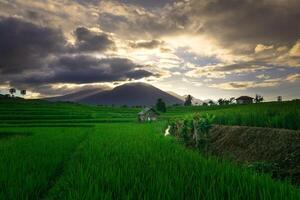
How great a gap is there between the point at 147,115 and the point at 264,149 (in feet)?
162

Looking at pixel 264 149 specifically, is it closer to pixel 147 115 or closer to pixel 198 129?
pixel 198 129

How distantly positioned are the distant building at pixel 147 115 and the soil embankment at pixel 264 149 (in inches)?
1756

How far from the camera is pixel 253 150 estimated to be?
7.92m

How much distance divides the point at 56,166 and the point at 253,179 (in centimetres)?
468

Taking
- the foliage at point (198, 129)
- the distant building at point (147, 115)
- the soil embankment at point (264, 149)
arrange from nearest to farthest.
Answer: the soil embankment at point (264, 149) < the foliage at point (198, 129) < the distant building at point (147, 115)

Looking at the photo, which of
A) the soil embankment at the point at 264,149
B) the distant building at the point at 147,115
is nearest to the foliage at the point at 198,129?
the soil embankment at the point at 264,149

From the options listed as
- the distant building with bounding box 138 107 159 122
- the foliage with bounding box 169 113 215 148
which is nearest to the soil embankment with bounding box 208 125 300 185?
the foliage with bounding box 169 113 215 148

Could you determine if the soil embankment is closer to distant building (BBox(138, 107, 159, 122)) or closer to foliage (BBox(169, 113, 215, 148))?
foliage (BBox(169, 113, 215, 148))

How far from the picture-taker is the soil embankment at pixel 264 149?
20.4ft

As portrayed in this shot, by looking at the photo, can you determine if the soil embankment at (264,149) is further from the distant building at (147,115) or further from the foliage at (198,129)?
the distant building at (147,115)

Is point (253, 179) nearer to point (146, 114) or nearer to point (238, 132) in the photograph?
point (238, 132)

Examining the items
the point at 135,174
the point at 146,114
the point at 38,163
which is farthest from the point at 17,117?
the point at 135,174

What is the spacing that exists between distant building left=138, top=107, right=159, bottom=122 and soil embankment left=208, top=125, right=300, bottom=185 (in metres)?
44.6

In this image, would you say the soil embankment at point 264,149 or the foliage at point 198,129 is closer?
the soil embankment at point 264,149
